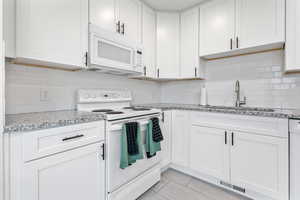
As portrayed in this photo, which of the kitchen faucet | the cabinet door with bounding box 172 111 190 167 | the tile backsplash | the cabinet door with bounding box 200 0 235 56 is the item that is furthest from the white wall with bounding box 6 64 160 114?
the kitchen faucet

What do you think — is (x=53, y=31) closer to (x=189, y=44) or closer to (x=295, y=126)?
(x=189, y=44)

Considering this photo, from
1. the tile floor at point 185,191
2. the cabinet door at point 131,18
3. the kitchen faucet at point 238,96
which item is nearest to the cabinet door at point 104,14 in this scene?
the cabinet door at point 131,18

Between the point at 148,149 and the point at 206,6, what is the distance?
6.96 feet

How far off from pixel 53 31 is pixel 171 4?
1743 millimetres

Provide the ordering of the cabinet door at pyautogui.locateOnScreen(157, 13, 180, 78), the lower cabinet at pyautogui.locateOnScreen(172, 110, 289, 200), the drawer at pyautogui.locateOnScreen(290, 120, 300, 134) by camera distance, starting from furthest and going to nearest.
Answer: the cabinet door at pyautogui.locateOnScreen(157, 13, 180, 78) → the lower cabinet at pyautogui.locateOnScreen(172, 110, 289, 200) → the drawer at pyautogui.locateOnScreen(290, 120, 300, 134)

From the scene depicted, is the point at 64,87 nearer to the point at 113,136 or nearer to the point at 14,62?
the point at 14,62

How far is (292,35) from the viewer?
155 cm

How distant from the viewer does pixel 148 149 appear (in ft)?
5.37

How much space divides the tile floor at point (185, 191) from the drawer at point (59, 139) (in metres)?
0.95

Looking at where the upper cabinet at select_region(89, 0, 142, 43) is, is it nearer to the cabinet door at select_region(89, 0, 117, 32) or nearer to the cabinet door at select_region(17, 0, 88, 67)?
the cabinet door at select_region(89, 0, 117, 32)

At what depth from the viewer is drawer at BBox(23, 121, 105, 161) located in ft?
2.91

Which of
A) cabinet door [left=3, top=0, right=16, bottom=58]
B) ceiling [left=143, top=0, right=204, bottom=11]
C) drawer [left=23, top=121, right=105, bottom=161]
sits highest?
ceiling [left=143, top=0, right=204, bottom=11]

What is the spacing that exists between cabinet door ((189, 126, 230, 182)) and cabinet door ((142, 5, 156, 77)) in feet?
3.59

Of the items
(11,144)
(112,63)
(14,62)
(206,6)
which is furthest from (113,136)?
(206,6)
